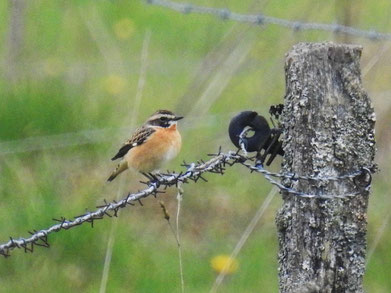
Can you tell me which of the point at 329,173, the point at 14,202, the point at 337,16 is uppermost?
the point at 337,16

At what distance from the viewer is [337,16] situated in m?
7.85

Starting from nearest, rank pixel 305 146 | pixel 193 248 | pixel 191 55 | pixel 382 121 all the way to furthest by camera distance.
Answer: pixel 305 146 < pixel 193 248 < pixel 382 121 < pixel 191 55

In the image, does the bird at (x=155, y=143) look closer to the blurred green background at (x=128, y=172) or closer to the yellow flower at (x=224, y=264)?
the blurred green background at (x=128, y=172)

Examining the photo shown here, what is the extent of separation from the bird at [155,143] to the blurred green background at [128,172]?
19 centimetres

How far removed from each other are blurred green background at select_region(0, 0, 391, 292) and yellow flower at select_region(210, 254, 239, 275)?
0.14 feet

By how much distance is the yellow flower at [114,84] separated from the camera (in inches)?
401

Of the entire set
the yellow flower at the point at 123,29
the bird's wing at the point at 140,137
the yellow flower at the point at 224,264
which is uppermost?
the yellow flower at the point at 123,29

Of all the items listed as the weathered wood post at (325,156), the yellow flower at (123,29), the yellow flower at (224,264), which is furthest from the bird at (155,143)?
the yellow flower at (123,29)

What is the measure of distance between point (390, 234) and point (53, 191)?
2015 millimetres

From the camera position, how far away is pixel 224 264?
735cm

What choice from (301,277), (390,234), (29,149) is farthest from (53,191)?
(301,277)

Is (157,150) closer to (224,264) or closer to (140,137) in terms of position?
(140,137)

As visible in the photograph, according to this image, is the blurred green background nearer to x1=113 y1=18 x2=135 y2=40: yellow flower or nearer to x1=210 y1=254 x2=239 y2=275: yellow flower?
x1=210 y1=254 x2=239 y2=275: yellow flower

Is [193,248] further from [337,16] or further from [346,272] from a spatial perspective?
[346,272]
